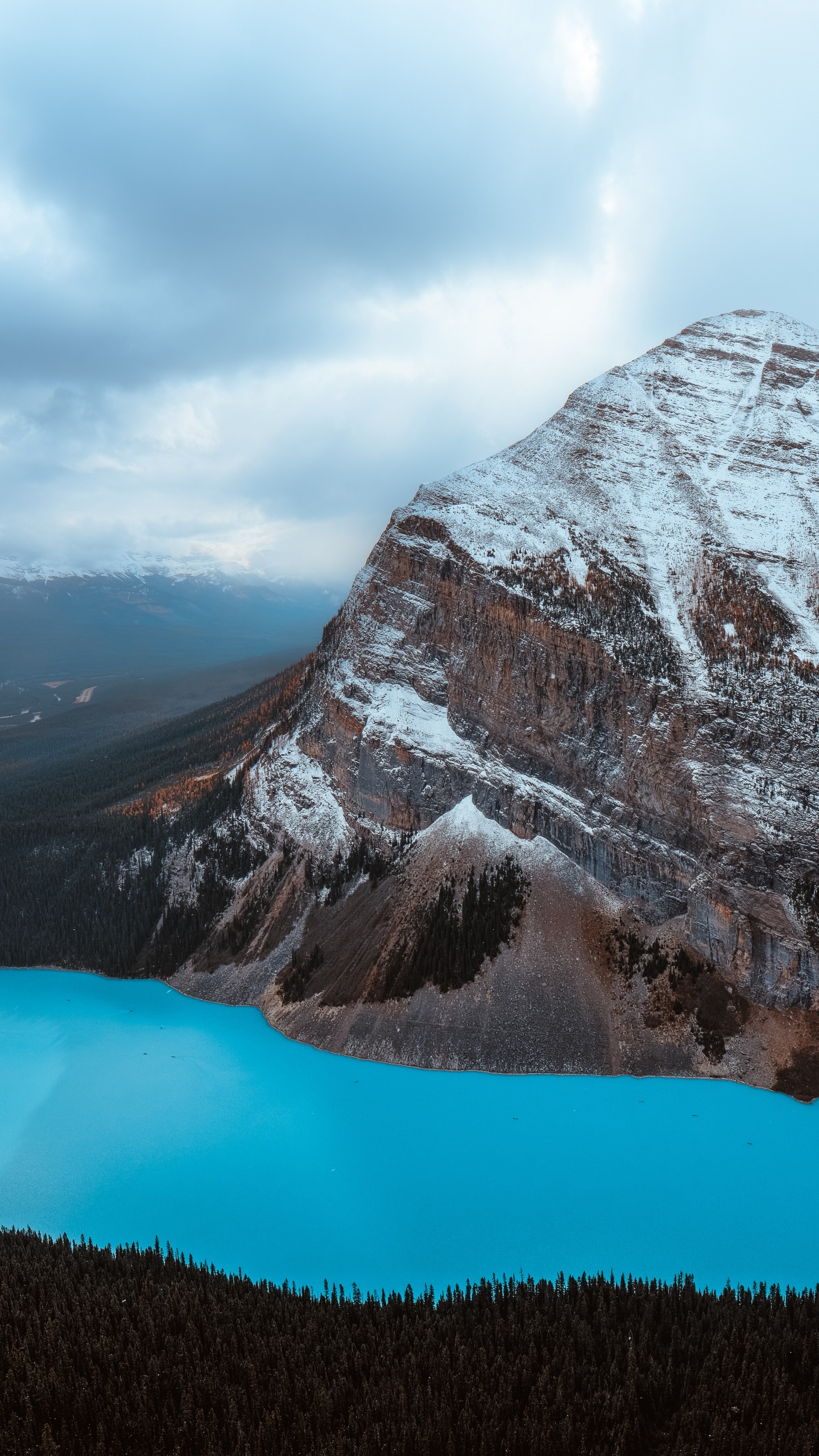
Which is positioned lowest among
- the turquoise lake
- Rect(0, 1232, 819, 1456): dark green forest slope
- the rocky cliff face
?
the turquoise lake

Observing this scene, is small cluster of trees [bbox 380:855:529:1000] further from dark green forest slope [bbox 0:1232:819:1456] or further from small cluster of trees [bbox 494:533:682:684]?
dark green forest slope [bbox 0:1232:819:1456]

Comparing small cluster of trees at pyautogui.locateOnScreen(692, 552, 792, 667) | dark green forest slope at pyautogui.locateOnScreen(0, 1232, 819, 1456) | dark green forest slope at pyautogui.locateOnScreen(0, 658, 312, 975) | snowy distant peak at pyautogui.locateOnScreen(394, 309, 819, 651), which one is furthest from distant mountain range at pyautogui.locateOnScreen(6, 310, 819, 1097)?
dark green forest slope at pyautogui.locateOnScreen(0, 1232, 819, 1456)

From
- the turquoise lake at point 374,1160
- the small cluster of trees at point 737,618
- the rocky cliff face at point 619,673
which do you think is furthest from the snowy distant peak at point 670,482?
the turquoise lake at point 374,1160

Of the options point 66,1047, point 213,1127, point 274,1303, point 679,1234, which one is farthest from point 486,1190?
point 66,1047

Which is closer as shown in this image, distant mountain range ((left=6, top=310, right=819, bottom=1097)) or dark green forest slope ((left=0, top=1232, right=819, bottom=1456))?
dark green forest slope ((left=0, top=1232, right=819, bottom=1456))

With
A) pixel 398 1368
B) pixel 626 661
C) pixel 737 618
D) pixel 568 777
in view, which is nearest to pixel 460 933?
pixel 568 777

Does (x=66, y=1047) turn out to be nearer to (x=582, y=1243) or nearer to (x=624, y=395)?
(x=582, y=1243)
